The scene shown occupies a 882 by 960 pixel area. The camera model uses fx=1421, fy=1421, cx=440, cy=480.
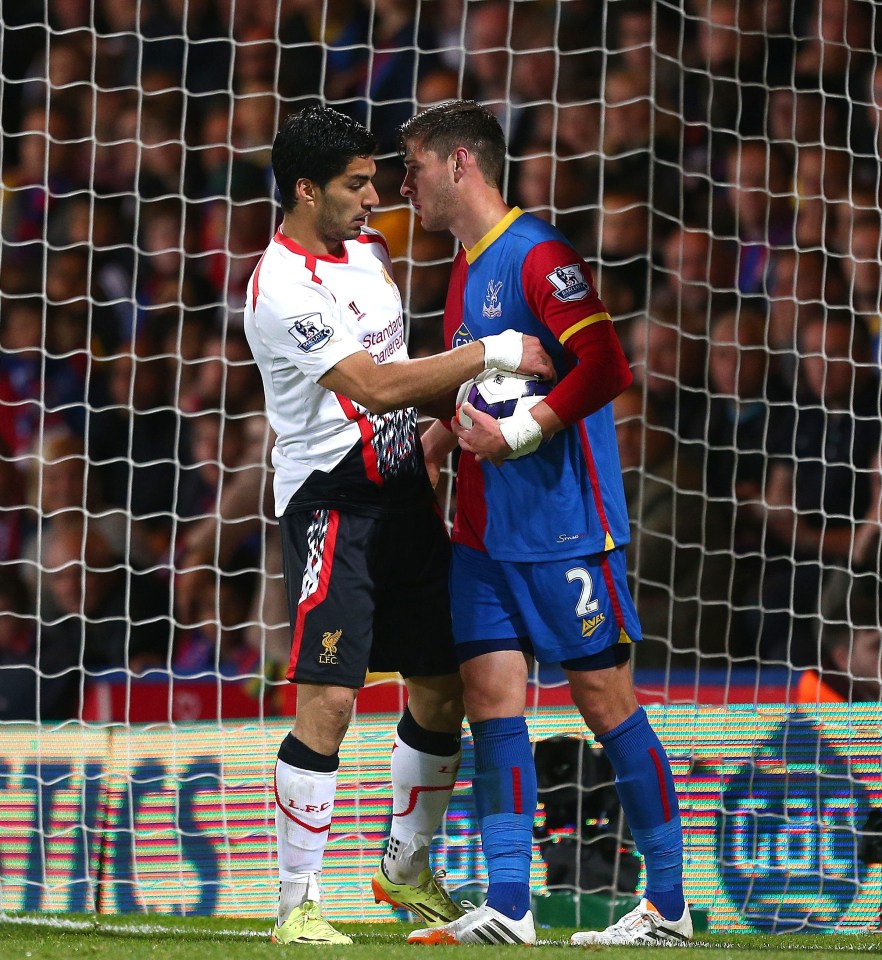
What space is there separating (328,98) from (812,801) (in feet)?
12.0

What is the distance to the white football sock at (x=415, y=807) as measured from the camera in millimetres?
3375

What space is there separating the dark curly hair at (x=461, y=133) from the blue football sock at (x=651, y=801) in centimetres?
128

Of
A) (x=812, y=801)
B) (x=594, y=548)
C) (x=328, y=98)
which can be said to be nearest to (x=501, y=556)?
(x=594, y=548)

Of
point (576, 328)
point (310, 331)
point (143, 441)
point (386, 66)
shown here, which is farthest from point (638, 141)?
point (310, 331)

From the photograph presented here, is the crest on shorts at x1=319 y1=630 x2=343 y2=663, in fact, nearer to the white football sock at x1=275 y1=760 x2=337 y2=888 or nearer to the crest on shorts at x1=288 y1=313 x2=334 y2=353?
the white football sock at x1=275 y1=760 x2=337 y2=888

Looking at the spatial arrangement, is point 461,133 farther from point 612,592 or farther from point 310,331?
point 612,592

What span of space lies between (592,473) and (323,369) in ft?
2.12

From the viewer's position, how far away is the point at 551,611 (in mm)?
3109

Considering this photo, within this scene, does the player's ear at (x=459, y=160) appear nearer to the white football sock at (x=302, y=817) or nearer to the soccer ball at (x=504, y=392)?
the soccer ball at (x=504, y=392)

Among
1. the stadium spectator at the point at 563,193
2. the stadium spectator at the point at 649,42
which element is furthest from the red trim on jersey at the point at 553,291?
the stadium spectator at the point at 649,42

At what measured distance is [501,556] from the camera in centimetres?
315

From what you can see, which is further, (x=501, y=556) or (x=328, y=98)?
(x=328, y=98)

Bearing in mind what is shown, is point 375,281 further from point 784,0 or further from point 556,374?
point 784,0

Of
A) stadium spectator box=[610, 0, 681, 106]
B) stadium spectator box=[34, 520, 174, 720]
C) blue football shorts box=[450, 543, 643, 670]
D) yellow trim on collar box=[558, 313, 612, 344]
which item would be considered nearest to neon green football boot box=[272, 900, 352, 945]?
blue football shorts box=[450, 543, 643, 670]
